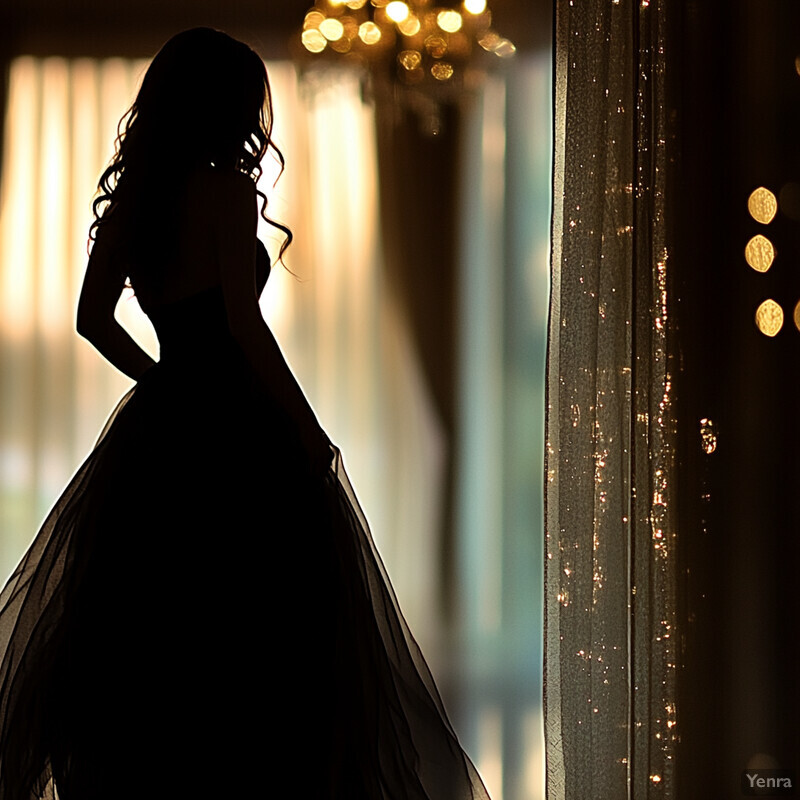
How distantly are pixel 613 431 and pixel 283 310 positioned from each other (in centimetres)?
81

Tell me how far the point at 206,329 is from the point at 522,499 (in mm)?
951

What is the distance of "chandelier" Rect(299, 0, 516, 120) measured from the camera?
2186 millimetres

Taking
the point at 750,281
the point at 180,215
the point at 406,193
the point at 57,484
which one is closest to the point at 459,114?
the point at 406,193

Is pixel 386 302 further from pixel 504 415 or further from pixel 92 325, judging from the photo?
pixel 92 325

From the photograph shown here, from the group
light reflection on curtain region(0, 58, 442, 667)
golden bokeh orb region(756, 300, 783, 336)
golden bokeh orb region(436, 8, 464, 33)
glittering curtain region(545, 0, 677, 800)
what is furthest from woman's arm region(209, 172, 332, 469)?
golden bokeh orb region(756, 300, 783, 336)

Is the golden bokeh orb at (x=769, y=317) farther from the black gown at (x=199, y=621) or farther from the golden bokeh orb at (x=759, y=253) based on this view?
the black gown at (x=199, y=621)

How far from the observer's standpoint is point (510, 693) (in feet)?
7.28

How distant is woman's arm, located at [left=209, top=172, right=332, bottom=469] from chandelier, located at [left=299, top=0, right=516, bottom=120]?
76 centimetres

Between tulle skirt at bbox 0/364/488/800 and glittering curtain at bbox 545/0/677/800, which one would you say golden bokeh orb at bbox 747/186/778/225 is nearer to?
glittering curtain at bbox 545/0/677/800

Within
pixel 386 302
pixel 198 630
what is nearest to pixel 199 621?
pixel 198 630

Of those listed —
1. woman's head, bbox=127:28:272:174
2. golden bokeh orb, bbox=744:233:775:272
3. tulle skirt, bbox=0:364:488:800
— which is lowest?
tulle skirt, bbox=0:364:488:800

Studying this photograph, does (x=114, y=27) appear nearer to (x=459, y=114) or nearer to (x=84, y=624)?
(x=459, y=114)

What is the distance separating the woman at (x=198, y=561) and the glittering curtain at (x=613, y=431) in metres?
0.53

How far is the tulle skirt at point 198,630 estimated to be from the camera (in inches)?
58.9
